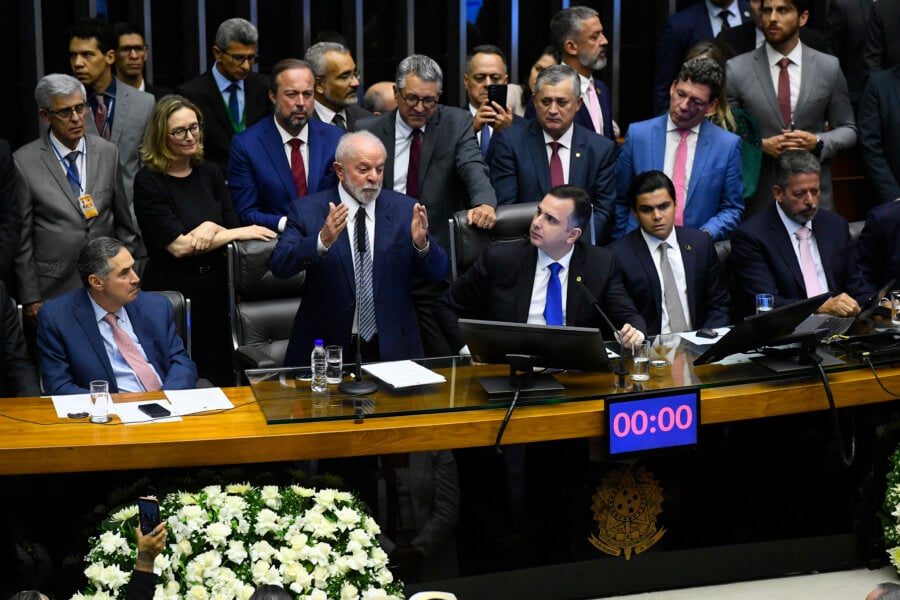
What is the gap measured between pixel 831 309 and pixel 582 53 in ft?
6.41

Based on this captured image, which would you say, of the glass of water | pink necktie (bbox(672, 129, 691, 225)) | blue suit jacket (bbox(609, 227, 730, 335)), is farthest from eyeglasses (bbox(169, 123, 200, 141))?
pink necktie (bbox(672, 129, 691, 225))

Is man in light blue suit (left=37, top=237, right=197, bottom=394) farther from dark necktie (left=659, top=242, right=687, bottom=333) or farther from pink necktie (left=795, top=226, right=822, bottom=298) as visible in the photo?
pink necktie (left=795, top=226, right=822, bottom=298)

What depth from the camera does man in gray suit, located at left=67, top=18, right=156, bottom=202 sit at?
597cm

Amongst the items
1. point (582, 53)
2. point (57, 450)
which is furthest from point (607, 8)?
point (57, 450)

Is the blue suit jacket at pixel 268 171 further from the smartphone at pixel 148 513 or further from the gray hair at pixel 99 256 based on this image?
the smartphone at pixel 148 513

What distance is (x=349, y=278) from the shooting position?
4863mm

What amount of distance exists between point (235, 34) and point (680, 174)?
7.27 feet

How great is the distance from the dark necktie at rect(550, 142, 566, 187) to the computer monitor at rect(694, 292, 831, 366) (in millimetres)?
1699

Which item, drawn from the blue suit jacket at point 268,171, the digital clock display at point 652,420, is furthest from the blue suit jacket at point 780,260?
the blue suit jacket at point 268,171

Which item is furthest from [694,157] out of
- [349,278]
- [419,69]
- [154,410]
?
[154,410]

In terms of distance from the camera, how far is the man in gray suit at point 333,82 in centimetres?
617

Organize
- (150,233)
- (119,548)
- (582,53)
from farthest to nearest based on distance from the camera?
1. (582,53)
2. (150,233)
3. (119,548)

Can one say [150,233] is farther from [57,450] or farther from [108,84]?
[57,450]

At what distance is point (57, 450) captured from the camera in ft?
11.8
